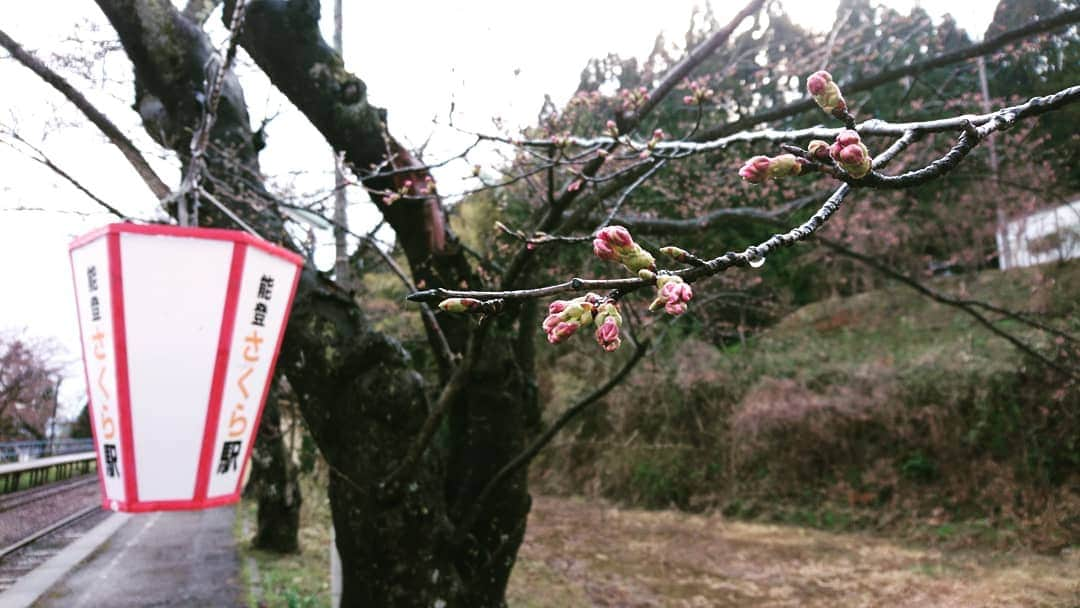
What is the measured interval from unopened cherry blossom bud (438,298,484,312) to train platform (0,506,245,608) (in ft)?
9.25

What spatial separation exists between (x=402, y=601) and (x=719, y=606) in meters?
3.93

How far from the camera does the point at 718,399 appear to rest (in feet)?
39.9

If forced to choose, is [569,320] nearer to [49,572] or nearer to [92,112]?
[49,572]

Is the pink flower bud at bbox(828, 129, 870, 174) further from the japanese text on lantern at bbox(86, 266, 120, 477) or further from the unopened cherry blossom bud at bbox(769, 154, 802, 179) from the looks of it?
the japanese text on lantern at bbox(86, 266, 120, 477)

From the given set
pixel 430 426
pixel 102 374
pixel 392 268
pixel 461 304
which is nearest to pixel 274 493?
pixel 392 268

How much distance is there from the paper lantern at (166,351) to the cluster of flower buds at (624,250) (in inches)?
65.1

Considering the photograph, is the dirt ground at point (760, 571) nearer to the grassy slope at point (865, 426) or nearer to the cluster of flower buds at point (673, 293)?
the grassy slope at point (865, 426)

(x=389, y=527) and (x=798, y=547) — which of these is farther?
(x=798, y=547)

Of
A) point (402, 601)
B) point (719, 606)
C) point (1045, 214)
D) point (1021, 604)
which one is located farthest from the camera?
point (1045, 214)

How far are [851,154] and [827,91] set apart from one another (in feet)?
0.56

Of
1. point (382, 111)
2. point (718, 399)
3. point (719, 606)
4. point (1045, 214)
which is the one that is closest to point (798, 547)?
point (719, 606)

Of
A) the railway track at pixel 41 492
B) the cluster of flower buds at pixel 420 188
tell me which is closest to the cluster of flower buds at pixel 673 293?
the railway track at pixel 41 492

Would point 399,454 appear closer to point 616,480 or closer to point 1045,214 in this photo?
point 616,480

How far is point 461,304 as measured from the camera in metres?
0.90
